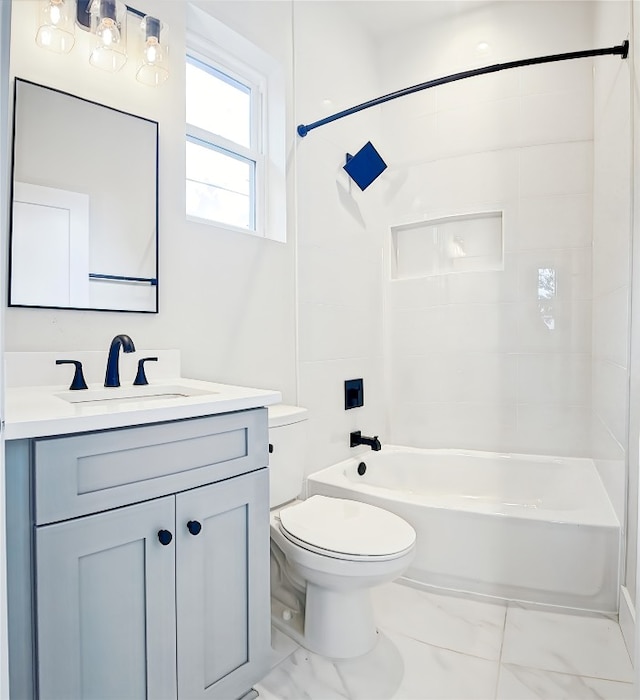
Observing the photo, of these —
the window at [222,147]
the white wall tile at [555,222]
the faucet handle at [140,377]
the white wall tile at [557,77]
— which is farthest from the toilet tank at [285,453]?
the white wall tile at [557,77]

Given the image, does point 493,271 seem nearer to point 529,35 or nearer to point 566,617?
point 529,35

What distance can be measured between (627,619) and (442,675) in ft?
2.20

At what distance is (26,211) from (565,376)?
2.44 m

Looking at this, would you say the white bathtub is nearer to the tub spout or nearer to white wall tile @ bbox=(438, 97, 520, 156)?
the tub spout

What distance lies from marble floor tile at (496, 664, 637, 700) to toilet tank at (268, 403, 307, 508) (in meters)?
0.89

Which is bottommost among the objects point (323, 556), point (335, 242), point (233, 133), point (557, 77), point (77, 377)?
point (323, 556)

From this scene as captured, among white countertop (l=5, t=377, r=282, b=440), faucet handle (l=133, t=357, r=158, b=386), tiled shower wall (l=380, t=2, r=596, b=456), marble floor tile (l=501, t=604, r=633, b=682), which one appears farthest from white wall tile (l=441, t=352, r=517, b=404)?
faucet handle (l=133, t=357, r=158, b=386)

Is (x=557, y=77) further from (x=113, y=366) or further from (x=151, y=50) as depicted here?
(x=113, y=366)

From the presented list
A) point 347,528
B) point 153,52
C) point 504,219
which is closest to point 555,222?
point 504,219

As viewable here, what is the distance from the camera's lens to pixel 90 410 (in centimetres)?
100

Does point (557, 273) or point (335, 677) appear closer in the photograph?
point (335, 677)

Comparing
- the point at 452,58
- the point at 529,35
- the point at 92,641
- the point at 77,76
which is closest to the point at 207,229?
the point at 77,76

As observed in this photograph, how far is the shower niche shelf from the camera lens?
2.61m

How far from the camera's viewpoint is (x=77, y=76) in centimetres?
144
